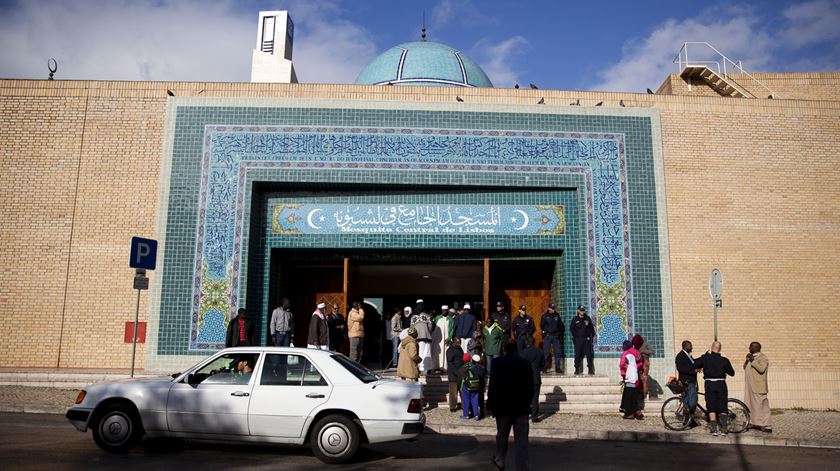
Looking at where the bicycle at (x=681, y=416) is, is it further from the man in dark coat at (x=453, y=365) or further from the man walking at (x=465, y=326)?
the man walking at (x=465, y=326)

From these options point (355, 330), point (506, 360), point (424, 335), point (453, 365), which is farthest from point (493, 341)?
point (506, 360)

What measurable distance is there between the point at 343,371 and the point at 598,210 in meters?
9.31

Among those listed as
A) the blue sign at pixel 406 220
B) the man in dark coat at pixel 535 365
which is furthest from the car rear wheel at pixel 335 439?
the blue sign at pixel 406 220

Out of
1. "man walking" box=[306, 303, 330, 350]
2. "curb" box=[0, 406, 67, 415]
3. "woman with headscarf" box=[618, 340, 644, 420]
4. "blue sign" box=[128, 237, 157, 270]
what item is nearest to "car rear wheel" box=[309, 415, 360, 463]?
"blue sign" box=[128, 237, 157, 270]

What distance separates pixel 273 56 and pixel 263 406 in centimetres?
1497

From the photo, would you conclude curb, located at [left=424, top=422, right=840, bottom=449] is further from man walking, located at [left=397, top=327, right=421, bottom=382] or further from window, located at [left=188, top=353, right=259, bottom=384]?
window, located at [left=188, top=353, right=259, bottom=384]

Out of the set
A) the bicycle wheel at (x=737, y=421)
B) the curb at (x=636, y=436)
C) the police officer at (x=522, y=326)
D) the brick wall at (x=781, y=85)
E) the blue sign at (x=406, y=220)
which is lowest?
the curb at (x=636, y=436)

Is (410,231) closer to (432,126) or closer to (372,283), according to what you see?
(432,126)

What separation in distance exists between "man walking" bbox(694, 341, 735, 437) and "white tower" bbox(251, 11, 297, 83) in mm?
14621

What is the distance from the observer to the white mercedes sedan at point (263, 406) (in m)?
7.95

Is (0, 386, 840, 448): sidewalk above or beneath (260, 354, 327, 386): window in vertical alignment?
beneath

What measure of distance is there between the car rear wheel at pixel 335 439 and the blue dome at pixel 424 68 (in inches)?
583

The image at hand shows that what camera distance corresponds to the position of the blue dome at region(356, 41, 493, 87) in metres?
21.4

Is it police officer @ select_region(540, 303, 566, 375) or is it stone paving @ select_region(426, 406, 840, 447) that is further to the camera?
police officer @ select_region(540, 303, 566, 375)
